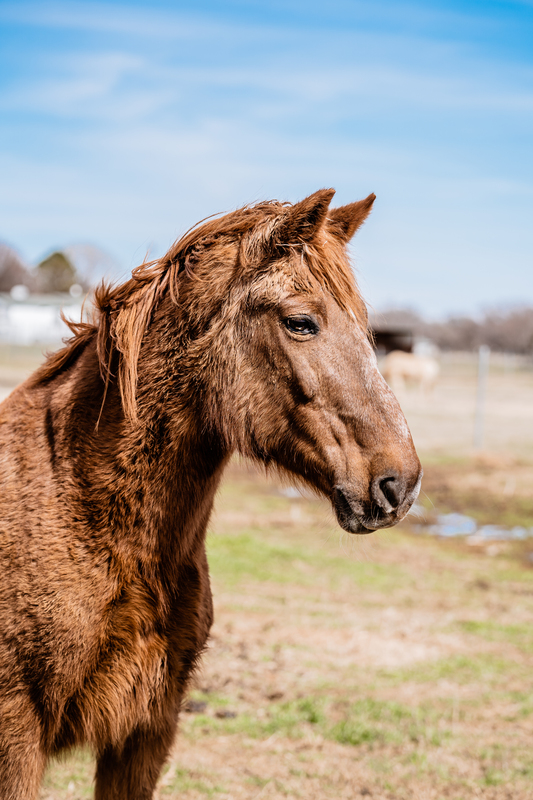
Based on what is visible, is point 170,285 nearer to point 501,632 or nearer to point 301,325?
point 301,325

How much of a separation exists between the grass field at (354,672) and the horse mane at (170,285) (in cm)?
87

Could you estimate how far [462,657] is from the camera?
5.41m

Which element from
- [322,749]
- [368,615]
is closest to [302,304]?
[322,749]

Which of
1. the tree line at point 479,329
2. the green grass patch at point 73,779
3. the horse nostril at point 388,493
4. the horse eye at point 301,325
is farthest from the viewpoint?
the tree line at point 479,329

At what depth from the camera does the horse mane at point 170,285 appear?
2.35 m

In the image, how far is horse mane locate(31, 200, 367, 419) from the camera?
235 centimetres

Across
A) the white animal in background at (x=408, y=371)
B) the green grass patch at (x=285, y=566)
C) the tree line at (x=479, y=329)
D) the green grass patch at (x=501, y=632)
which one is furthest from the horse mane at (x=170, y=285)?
the tree line at (x=479, y=329)

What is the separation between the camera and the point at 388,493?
2164 millimetres

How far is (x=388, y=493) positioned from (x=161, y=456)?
813mm

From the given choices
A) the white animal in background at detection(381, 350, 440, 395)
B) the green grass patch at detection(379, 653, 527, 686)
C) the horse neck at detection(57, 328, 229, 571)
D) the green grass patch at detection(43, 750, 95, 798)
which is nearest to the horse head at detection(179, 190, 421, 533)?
the horse neck at detection(57, 328, 229, 571)

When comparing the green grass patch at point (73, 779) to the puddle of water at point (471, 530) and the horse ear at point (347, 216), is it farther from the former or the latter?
the puddle of water at point (471, 530)

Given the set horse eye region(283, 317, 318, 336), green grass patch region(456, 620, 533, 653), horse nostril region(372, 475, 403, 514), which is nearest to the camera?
horse nostril region(372, 475, 403, 514)

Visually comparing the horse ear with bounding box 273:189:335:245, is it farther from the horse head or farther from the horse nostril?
the horse nostril

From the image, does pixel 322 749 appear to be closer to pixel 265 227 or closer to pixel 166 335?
pixel 166 335
